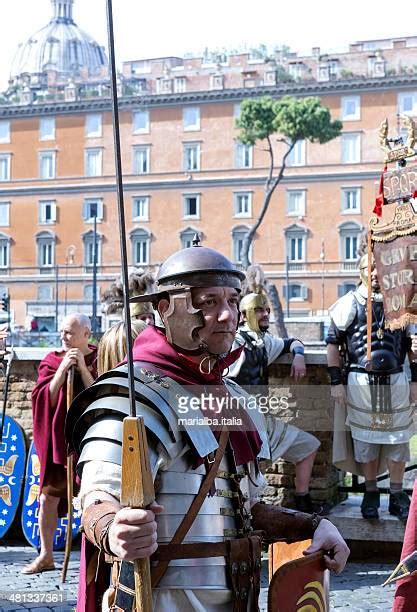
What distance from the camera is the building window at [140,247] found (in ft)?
214

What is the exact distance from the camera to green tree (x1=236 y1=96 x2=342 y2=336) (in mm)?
55875

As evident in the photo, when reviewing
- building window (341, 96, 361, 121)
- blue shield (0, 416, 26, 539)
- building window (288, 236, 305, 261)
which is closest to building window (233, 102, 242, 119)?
building window (341, 96, 361, 121)

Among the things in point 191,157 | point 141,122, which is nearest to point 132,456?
point 141,122

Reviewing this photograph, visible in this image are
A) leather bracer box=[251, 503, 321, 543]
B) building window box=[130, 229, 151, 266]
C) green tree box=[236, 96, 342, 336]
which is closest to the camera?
leather bracer box=[251, 503, 321, 543]

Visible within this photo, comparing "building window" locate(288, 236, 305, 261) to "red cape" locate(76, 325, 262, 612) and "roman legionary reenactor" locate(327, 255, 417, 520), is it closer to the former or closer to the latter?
"roman legionary reenactor" locate(327, 255, 417, 520)

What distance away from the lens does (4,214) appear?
6900cm

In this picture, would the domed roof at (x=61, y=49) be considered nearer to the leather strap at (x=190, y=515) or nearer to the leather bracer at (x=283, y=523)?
the leather strap at (x=190, y=515)

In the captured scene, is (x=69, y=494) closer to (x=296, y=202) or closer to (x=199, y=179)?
(x=296, y=202)

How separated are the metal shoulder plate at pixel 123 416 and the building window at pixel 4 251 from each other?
221 feet

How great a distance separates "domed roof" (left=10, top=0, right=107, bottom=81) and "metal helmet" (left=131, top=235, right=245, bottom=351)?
63cm

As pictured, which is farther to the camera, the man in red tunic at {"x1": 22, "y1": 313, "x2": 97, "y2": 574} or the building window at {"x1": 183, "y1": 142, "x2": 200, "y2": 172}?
the building window at {"x1": 183, "y1": 142, "x2": 200, "y2": 172}

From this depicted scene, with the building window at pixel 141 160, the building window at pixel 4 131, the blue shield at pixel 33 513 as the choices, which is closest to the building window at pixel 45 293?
the building window at pixel 141 160

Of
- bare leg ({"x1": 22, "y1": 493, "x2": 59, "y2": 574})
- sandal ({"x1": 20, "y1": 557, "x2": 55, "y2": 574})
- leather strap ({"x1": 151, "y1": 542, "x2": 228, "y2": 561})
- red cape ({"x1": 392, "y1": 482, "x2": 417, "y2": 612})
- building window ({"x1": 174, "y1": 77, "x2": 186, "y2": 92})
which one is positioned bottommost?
sandal ({"x1": 20, "y1": 557, "x2": 55, "y2": 574})

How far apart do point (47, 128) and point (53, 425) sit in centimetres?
5907
